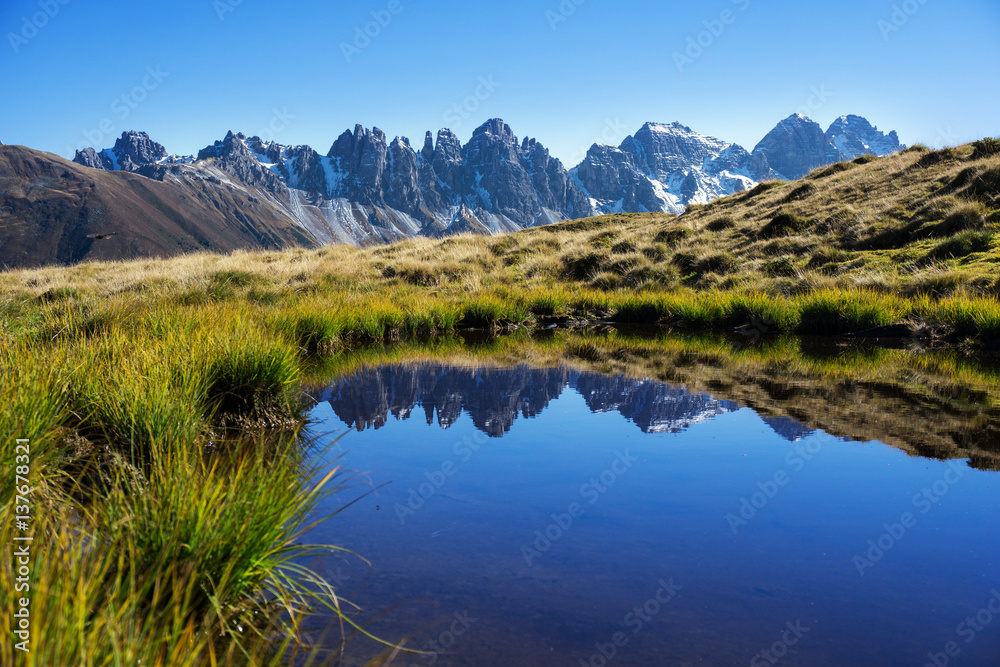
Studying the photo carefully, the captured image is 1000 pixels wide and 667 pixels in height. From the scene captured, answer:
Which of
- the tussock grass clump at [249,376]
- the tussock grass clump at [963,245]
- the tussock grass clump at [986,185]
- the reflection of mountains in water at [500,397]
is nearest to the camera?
the tussock grass clump at [249,376]

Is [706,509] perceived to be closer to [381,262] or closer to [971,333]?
[971,333]

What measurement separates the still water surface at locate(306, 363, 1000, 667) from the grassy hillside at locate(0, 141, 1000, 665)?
487mm

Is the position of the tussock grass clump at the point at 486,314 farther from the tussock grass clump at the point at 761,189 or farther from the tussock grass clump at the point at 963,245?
the tussock grass clump at the point at 761,189

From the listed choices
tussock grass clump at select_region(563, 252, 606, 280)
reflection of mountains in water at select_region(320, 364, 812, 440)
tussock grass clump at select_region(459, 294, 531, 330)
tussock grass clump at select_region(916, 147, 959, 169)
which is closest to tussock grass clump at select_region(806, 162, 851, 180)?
tussock grass clump at select_region(916, 147, 959, 169)

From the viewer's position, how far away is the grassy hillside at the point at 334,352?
2223mm

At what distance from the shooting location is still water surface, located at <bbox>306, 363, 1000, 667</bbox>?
2.48 meters

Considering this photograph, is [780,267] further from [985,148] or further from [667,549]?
[667,549]

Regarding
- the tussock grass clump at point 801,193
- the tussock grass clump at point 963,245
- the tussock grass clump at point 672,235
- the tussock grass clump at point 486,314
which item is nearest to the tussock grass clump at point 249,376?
the tussock grass clump at point 486,314

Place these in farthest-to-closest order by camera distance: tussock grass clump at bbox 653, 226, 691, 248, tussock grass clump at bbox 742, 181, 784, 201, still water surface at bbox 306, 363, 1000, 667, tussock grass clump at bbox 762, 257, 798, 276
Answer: tussock grass clump at bbox 742, 181, 784, 201
tussock grass clump at bbox 653, 226, 691, 248
tussock grass clump at bbox 762, 257, 798, 276
still water surface at bbox 306, 363, 1000, 667

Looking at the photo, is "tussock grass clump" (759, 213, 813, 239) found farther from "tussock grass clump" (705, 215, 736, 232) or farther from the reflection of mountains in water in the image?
the reflection of mountains in water

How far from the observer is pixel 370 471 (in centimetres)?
446

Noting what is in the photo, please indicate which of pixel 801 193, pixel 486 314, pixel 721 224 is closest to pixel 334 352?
pixel 486 314

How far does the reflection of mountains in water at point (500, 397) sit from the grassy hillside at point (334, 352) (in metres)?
0.64

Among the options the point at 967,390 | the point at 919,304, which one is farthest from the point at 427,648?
the point at 919,304
